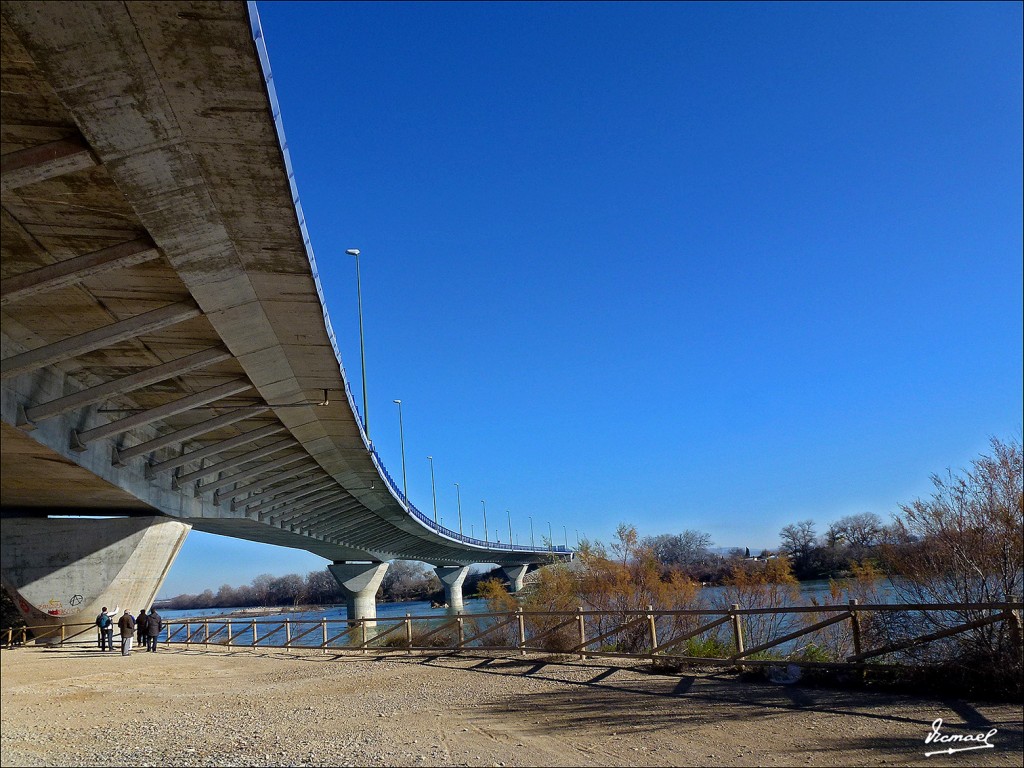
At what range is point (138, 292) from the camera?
12500mm

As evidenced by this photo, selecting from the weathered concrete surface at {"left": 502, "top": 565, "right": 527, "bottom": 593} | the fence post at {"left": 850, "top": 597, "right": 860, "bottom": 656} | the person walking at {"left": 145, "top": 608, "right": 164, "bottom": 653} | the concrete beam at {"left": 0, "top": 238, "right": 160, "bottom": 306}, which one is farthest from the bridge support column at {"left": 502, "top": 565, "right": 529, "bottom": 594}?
the concrete beam at {"left": 0, "top": 238, "right": 160, "bottom": 306}

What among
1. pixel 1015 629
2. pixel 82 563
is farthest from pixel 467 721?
pixel 82 563

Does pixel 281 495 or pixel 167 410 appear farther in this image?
pixel 281 495

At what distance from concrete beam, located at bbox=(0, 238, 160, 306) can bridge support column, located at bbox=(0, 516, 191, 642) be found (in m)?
3.40

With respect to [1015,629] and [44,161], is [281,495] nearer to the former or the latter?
[44,161]

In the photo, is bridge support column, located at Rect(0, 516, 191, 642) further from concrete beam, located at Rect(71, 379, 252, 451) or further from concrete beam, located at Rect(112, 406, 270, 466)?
concrete beam, located at Rect(71, 379, 252, 451)

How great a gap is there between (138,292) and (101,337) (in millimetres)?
1155

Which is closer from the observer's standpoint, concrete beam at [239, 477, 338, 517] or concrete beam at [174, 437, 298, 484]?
concrete beam at [174, 437, 298, 484]

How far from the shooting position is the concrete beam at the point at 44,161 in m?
8.27

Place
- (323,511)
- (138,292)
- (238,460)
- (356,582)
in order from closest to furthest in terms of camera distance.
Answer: (138,292) → (238,460) → (323,511) → (356,582)

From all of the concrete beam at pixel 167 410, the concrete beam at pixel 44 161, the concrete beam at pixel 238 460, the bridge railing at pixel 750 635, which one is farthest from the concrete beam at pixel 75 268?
the concrete beam at pixel 238 460

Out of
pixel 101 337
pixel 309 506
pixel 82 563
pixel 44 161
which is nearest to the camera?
pixel 44 161

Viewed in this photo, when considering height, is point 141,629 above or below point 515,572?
above

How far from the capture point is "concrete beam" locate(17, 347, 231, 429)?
47.8 ft
